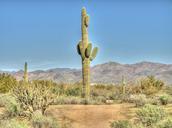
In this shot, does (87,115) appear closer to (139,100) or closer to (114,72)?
(139,100)

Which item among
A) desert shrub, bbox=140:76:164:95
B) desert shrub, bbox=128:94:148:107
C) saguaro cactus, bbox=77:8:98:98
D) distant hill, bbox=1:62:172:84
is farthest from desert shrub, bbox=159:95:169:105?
distant hill, bbox=1:62:172:84

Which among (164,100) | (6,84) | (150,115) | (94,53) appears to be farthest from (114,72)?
(150,115)

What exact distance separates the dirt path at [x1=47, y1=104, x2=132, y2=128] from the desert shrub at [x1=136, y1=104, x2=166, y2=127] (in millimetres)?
1747

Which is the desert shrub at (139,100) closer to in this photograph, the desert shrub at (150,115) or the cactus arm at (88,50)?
the cactus arm at (88,50)

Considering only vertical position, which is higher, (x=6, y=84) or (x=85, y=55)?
(x=85, y=55)

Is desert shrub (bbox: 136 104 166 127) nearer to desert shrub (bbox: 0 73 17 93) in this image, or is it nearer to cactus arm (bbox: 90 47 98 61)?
cactus arm (bbox: 90 47 98 61)

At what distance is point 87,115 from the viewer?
23344mm

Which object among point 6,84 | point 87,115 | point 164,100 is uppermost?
point 6,84

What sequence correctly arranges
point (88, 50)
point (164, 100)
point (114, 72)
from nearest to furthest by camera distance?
point (164, 100)
point (88, 50)
point (114, 72)

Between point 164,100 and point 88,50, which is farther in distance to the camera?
point 88,50

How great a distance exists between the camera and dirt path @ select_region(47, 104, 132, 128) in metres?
21.2

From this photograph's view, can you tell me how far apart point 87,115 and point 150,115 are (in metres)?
4.98

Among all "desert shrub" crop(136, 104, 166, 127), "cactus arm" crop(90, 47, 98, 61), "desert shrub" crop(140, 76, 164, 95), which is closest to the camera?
"desert shrub" crop(136, 104, 166, 127)

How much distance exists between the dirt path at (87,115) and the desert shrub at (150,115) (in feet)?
5.73
